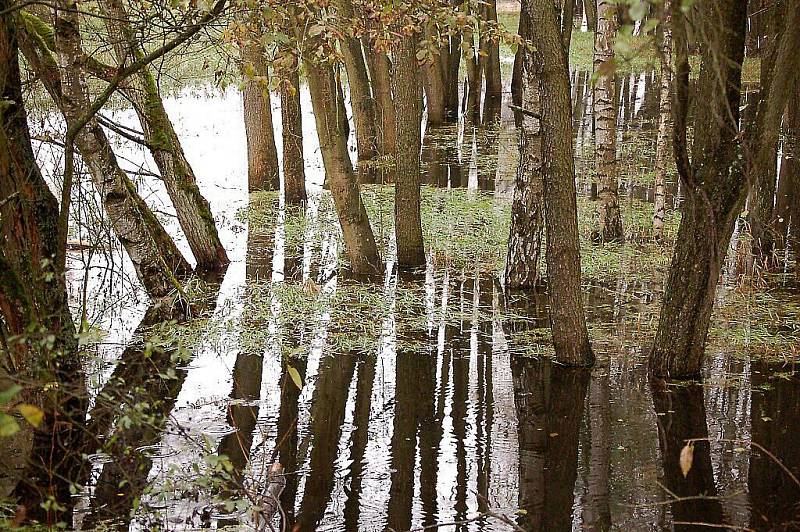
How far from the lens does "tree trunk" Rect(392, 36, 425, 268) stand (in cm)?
1203

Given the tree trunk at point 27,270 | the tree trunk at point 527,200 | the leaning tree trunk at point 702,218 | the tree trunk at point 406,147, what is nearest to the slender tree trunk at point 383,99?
the tree trunk at point 406,147

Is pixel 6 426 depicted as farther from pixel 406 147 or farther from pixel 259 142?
pixel 259 142

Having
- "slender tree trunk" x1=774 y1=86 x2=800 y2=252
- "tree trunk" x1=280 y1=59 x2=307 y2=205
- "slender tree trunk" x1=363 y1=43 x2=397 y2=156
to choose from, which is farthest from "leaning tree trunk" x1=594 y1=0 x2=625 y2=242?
"slender tree trunk" x1=363 y1=43 x2=397 y2=156

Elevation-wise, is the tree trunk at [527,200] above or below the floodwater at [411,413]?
above

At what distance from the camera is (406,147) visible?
1201cm

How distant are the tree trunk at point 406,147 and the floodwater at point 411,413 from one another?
691 millimetres

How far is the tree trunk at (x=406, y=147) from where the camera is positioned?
39.5ft

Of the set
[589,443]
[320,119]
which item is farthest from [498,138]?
[589,443]

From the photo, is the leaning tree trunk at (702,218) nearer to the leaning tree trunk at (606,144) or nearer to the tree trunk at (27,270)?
the leaning tree trunk at (606,144)

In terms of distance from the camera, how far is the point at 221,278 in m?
12.5

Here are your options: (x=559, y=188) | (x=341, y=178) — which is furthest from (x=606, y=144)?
(x=559, y=188)

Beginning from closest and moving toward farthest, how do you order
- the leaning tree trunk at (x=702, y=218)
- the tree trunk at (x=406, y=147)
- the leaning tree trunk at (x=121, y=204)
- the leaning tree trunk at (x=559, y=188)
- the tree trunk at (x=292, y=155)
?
the leaning tree trunk at (x=702, y=218)
the leaning tree trunk at (x=559, y=188)
the leaning tree trunk at (x=121, y=204)
the tree trunk at (x=406, y=147)
the tree trunk at (x=292, y=155)

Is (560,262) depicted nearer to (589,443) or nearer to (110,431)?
(589,443)

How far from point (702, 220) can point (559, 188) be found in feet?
4.37
